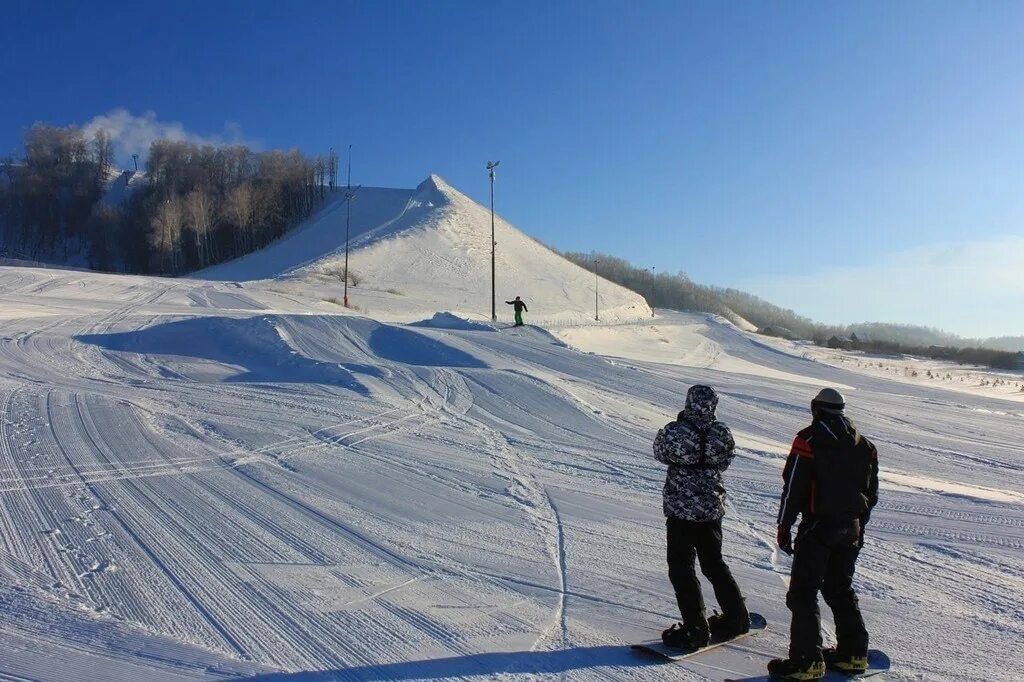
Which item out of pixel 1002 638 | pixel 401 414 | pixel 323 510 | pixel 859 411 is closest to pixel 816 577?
pixel 1002 638

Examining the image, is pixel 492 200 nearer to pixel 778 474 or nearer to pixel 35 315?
pixel 35 315

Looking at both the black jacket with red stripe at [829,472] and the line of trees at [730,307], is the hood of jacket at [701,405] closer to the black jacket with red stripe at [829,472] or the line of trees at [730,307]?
the black jacket with red stripe at [829,472]

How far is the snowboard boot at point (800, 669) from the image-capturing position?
156 inches

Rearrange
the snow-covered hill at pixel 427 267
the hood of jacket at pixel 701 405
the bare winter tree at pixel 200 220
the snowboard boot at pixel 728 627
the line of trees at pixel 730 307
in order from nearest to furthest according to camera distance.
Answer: the hood of jacket at pixel 701 405, the snowboard boot at pixel 728 627, the snow-covered hill at pixel 427 267, the bare winter tree at pixel 200 220, the line of trees at pixel 730 307

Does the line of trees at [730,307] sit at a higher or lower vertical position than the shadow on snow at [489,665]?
higher

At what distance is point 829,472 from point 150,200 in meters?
94.1

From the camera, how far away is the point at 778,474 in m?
9.09

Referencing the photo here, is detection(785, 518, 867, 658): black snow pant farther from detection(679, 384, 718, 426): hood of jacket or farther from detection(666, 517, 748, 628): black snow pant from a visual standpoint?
detection(679, 384, 718, 426): hood of jacket

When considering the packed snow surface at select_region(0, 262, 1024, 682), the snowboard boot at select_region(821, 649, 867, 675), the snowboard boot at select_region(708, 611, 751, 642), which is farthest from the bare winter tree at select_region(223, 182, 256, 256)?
the snowboard boot at select_region(821, 649, 867, 675)

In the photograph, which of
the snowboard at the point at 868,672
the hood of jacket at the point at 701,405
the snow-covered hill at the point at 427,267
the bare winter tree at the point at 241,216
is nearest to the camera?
the snowboard at the point at 868,672

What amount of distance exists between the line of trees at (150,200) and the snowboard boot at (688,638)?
251 feet

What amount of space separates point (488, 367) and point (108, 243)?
82.5m

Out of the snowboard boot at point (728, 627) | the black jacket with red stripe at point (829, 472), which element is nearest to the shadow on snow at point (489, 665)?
the snowboard boot at point (728, 627)

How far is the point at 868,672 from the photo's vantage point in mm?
4168
